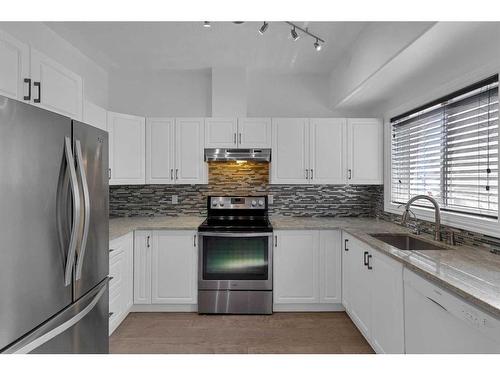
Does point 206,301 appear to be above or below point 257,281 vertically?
below

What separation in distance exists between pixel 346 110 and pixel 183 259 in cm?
255

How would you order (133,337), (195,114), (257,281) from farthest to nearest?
(195,114) → (257,281) → (133,337)

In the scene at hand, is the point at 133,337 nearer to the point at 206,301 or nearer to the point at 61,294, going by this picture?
the point at 206,301

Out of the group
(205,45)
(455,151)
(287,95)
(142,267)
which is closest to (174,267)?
(142,267)

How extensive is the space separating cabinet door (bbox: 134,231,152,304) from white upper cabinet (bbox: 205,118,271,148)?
118 cm

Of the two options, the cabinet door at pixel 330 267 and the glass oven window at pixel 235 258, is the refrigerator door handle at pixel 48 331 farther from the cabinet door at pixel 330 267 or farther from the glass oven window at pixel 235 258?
the cabinet door at pixel 330 267

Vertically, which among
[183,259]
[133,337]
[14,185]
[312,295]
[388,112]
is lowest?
[133,337]

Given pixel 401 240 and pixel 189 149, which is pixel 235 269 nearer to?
pixel 189 149

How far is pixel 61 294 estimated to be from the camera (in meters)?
1.38

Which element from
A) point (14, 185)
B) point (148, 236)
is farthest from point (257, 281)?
point (14, 185)

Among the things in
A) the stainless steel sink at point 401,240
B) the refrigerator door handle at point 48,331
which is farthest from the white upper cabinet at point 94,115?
the stainless steel sink at point 401,240

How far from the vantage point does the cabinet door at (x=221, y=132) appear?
3.25 m

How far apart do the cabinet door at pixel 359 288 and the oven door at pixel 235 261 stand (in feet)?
2.48

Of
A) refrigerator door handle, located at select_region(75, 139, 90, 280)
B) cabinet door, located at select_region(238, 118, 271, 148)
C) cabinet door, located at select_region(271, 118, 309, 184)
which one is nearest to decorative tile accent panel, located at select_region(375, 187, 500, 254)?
cabinet door, located at select_region(271, 118, 309, 184)
